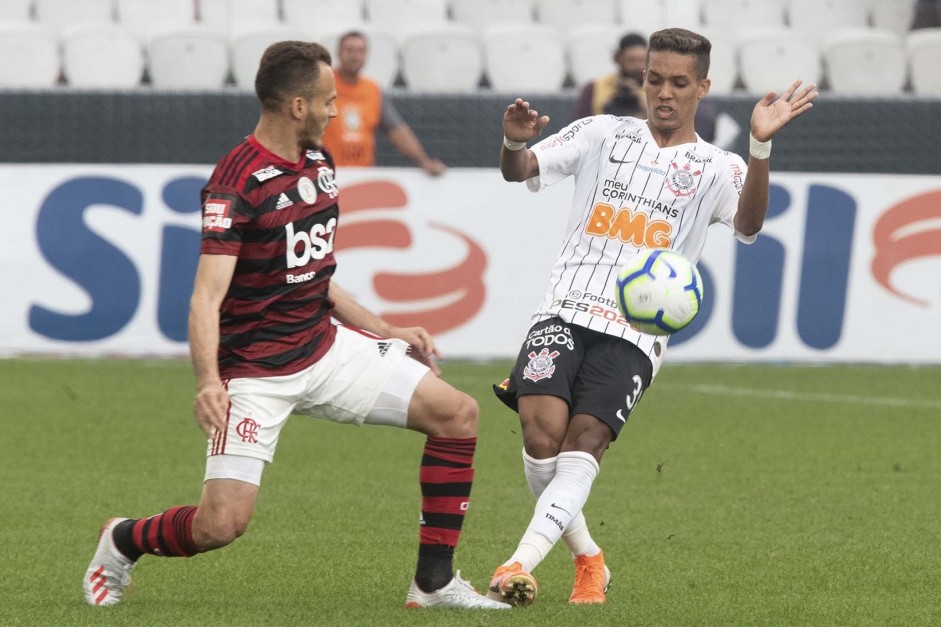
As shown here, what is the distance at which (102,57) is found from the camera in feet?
47.7

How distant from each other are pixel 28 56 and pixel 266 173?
995cm

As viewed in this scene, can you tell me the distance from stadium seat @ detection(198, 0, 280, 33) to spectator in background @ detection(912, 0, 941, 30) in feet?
20.8

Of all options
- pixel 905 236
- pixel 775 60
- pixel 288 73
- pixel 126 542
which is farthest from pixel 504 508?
pixel 775 60

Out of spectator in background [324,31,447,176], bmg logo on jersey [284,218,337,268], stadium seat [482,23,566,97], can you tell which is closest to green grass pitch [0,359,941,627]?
bmg logo on jersey [284,218,337,268]

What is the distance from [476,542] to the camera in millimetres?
6742

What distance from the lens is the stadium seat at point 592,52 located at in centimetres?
1529

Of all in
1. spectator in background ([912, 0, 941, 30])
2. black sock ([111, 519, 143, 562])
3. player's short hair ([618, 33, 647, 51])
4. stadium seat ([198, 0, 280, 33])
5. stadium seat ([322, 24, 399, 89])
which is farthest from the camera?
spectator in background ([912, 0, 941, 30])

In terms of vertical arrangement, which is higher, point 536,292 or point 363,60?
point 363,60

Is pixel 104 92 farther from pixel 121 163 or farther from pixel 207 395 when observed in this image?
pixel 207 395

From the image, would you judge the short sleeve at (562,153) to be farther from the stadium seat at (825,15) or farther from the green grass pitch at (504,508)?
the stadium seat at (825,15)

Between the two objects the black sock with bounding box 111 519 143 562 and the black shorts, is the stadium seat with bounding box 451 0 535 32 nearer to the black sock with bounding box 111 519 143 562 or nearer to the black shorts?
the black shorts

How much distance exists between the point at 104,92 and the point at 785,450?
6.71 metres

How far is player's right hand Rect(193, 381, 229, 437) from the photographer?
4719 mm

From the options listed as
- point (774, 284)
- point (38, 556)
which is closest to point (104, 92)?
point (774, 284)
